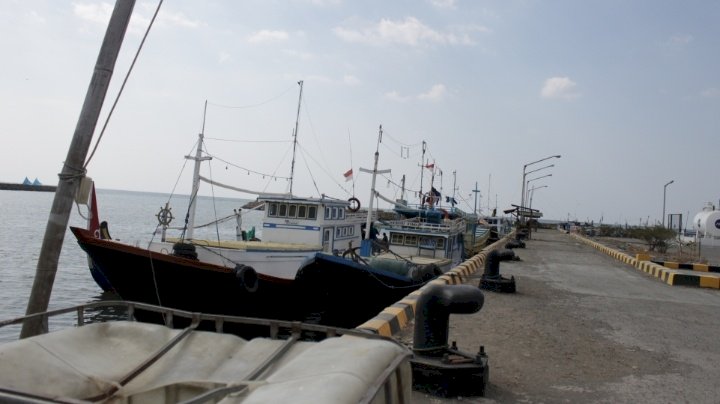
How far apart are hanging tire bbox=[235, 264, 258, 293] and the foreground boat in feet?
28.6

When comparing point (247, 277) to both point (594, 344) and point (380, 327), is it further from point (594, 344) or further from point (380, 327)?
point (594, 344)

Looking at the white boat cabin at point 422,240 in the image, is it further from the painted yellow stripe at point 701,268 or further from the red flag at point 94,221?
the red flag at point 94,221

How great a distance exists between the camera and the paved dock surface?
14.8 ft

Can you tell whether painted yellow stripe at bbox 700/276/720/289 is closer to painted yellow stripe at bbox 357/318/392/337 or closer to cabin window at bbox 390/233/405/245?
cabin window at bbox 390/233/405/245

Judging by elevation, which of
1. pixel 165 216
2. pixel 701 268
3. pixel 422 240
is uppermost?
pixel 165 216

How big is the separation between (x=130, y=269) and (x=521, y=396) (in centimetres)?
1085

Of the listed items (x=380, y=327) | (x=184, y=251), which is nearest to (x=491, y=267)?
(x=380, y=327)

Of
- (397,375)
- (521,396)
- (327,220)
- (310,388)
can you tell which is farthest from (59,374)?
(327,220)

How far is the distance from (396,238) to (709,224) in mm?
30147

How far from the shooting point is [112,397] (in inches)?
124

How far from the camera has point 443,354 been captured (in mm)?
4605

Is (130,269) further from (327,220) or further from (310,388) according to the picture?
(310,388)

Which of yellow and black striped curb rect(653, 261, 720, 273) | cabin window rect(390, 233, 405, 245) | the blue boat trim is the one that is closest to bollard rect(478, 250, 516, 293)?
the blue boat trim

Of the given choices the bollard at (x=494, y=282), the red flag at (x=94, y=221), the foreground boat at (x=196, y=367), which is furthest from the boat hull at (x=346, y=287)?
the foreground boat at (x=196, y=367)
